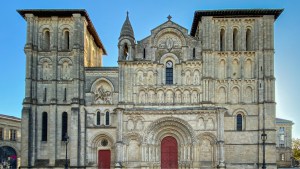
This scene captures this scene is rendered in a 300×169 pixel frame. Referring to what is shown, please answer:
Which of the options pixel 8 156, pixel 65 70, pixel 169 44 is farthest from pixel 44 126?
pixel 8 156

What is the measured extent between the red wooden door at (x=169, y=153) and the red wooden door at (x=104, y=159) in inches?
218

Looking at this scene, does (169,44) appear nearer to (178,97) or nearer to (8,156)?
(178,97)

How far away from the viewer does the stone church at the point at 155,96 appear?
39000mm

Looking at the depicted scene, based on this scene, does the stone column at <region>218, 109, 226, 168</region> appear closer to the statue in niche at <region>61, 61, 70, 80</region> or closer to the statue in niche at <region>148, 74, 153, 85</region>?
the statue in niche at <region>148, 74, 153, 85</region>

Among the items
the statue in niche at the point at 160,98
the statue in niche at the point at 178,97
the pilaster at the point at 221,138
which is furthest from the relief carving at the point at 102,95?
the pilaster at the point at 221,138

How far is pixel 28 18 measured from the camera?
41.2m

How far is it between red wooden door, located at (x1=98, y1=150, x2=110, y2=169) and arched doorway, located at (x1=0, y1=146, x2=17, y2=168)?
29224 mm

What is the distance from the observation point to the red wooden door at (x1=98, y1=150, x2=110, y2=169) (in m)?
40.2

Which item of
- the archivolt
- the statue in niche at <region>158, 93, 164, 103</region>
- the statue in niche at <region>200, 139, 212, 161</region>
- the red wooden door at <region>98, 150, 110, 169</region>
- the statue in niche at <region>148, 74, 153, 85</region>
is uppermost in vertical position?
the statue in niche at <region>148, 74, 153, 85</region>

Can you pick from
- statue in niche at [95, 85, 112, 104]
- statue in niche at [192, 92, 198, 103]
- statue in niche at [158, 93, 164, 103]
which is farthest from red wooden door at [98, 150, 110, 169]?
statue in niche at [192, 92, 198, 103]

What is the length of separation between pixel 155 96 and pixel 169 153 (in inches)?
231

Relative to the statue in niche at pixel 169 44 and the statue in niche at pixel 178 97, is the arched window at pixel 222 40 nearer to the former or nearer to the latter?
the statue in niche at pixel 169 44

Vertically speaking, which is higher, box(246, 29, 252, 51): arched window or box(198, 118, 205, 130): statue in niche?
box(246, 29, 252, 51): arched window

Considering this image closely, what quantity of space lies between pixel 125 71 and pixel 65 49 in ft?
22.2
